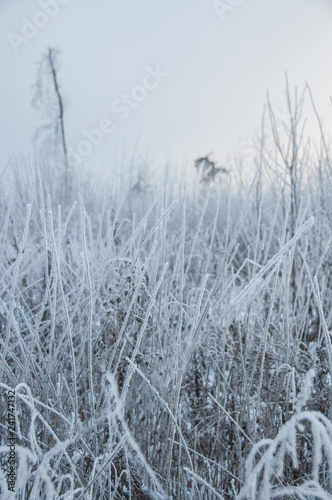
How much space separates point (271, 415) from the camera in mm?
1012

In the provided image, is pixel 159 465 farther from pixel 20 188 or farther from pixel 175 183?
pixel 175 183

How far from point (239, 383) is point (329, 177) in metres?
1.74

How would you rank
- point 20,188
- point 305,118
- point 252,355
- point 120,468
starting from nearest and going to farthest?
point 120,468
point 252,355
point 305,118
point 20,188

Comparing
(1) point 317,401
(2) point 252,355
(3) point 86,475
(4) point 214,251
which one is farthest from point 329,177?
(3) point 86,475

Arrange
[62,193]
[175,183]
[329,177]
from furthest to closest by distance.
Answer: [175,183] → [62,193] → [329,177]

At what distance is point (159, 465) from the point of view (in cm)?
95

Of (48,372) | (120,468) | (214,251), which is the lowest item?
(120,468)

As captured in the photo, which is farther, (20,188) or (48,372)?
(20,188)

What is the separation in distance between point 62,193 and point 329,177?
3600 millimetres

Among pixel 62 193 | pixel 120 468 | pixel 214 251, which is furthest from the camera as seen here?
pixel 62 193

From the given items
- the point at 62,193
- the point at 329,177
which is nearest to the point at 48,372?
the point at 329,177

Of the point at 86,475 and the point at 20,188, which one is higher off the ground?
the point at 20,188

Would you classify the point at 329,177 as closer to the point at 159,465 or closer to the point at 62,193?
the point at 159,465

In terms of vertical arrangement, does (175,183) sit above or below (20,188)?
above
